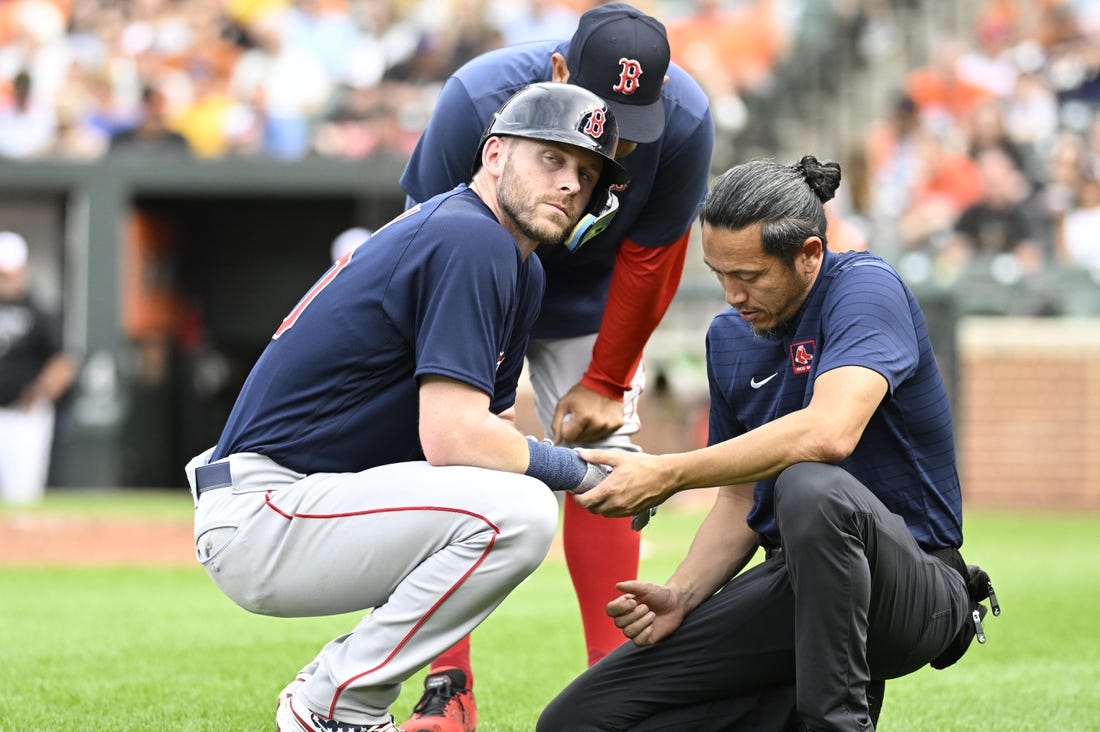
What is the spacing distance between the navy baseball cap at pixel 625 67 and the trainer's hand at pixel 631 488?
3.65 feet

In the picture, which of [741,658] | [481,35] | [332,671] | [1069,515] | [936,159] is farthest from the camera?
[481,35]

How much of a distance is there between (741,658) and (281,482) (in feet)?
4.04

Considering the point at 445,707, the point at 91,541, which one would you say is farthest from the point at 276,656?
the point at 91,541

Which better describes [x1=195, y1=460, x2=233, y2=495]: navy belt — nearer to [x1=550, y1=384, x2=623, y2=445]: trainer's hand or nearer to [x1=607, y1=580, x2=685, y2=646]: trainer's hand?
[x1=607, y1=580, x2=685, y2=646]: trainer's hand

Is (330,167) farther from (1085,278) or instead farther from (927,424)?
Result: (927,424)

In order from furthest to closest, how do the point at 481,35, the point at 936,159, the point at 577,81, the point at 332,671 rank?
the point at 481,35, the point at 936,159, the point at 577,81, the point at 332,671

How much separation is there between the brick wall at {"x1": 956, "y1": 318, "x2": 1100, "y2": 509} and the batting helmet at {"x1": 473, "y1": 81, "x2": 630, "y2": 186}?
10150 millimetres

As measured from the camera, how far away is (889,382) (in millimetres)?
3357

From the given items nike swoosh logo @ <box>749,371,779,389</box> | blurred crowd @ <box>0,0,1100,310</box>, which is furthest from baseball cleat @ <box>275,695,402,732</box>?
blurred crowd @ <box>0,0,1100,310</box>

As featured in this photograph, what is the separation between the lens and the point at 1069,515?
40.6 ft

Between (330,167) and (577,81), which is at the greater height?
(577,81)

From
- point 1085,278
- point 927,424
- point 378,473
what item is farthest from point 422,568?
point 1085,278

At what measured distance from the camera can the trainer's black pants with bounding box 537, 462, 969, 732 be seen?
3238 mm

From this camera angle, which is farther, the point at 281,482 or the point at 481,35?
the point at 481,35
